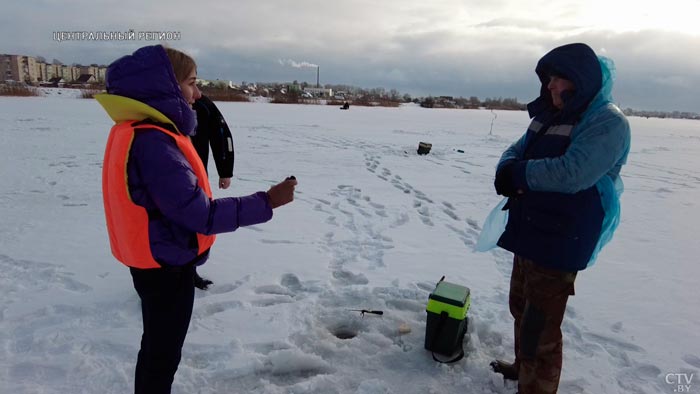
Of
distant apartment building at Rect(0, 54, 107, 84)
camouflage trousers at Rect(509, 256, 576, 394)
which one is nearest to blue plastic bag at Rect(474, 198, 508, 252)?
camouflage trousers at Rect(509, 256, 576, 394)

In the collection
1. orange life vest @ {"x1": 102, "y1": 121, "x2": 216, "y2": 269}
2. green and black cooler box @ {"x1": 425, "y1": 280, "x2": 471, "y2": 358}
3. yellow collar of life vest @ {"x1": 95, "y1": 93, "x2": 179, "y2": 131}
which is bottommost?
green and black cooler box @ {"x1": 425, "y1": 280, "x2": 471, "y2": 358}

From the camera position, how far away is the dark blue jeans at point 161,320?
171 centimetres

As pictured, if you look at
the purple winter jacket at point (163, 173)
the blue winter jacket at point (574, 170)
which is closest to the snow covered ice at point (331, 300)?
the blue winter jacket at point (574, 170)

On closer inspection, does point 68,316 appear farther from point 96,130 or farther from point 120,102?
point 96,130

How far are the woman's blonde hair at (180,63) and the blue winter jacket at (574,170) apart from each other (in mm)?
1552

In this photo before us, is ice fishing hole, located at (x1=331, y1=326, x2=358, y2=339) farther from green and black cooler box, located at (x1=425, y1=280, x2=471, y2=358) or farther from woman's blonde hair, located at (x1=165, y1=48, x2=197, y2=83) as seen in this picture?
woman's blonde hair, located at (x1=165, y1=48, x2=197, y2=83)

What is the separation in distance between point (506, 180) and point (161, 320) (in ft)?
5.63

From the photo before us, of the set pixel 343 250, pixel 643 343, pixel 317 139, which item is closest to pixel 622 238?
pixel 643 343

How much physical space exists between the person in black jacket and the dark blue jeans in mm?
1461

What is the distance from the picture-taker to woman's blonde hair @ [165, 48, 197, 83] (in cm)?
164

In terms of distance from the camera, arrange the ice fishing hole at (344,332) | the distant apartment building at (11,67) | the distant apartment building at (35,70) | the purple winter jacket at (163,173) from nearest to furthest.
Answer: the purple winter jacket at (163,173), the ice fishing hole at (344,332), the distant apartment building at (35,70), the distant apartment building at (11,67)

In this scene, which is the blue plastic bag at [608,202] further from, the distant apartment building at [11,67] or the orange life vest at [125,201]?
the distant apartment building at [11,67]

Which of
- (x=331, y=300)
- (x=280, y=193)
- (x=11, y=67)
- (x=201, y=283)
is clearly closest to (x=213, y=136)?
(x=201, y=283)

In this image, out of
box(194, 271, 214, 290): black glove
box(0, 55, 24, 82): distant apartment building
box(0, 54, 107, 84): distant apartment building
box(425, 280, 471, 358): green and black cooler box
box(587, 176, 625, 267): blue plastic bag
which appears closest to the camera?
box(587, 176, 625, 267): blue plastic bag
